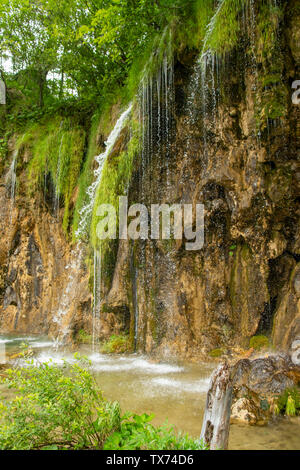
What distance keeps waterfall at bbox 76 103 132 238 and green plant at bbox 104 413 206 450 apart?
7396mm

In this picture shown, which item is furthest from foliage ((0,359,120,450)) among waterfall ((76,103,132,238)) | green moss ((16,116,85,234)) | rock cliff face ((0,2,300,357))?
green moss ((16,116,85,234))

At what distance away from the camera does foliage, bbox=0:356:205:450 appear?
2.68 meters

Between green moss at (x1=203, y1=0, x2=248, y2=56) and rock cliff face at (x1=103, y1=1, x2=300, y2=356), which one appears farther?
green moss at (x1=203, y1=0, x2=248, y2=56)

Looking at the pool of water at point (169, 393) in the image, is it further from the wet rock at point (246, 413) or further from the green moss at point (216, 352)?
the green moss at point (216, 352)

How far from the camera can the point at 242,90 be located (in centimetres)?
782

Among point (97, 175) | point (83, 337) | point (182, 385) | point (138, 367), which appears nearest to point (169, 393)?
point (182, 385)

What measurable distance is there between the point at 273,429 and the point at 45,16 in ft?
49.1

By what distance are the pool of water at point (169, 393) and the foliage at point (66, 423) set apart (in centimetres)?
35

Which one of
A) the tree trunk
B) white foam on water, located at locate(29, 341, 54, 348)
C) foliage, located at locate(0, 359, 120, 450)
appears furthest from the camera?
white foam on water, located at locate(29, 341, 54, 348)

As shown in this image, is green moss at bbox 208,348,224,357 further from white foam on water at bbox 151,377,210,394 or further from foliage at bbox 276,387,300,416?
foliage at bbox 276,387,300,416

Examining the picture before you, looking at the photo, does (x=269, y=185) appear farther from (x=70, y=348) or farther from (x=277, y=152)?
(x=70, y=348)

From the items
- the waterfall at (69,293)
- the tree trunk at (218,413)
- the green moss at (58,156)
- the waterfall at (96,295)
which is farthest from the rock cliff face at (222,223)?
the tree trunk at (218,413)

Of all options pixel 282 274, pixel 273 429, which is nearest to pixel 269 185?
pixel 282 274

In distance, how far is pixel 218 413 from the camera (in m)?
3.18
